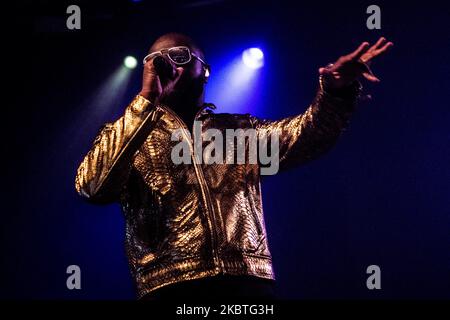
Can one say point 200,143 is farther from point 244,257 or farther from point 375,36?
point 375,36

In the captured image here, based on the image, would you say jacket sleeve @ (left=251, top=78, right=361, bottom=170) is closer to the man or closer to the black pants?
the man

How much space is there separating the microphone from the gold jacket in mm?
111

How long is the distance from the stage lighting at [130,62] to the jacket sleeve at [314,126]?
185cm

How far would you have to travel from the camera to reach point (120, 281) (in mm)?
3748

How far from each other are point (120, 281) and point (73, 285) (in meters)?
0.27

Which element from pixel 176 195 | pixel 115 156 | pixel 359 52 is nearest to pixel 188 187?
pixel 176 195

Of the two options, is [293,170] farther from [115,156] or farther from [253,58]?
[115,156]

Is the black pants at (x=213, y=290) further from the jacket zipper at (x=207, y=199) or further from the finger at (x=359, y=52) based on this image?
the finger at (x=359, y=52)

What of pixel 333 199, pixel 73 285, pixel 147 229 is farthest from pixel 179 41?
pixel 73 285

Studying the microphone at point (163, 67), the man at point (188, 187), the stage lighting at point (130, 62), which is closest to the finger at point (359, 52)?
the man at point (188, 187)

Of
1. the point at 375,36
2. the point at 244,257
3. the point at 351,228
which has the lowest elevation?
the point at 244,257

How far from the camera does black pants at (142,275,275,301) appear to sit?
5.65 ft

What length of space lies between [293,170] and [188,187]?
187 cm

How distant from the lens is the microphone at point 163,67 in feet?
6.32
